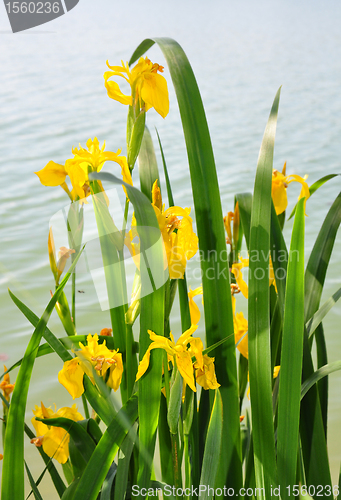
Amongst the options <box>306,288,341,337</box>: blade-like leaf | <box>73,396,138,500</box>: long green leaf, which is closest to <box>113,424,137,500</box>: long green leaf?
<box>73,396,138,500</box>: long green leaf

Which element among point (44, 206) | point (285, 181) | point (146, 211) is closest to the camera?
point (146, 211)

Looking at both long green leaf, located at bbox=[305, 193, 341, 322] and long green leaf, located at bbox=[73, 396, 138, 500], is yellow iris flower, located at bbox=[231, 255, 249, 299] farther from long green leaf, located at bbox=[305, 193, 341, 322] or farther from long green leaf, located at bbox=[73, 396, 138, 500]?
long green leaf, located at bbox=[73, 396, 138, 500]

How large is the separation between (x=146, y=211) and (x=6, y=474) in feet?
0.90

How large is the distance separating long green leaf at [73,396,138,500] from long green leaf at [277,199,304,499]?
0.13m

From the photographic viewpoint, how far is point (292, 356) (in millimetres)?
388

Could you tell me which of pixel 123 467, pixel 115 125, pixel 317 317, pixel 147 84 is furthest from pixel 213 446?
pixel 115 125

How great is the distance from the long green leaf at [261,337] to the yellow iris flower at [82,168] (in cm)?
12

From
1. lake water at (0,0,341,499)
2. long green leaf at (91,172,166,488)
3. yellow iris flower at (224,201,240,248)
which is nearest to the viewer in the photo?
long green leaf at (91,172,166,488)

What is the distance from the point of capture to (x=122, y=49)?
17.6 feet

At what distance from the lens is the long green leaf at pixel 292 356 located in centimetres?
37

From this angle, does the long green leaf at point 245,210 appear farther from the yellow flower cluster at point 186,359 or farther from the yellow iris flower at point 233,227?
the yellow flower cluster at point 186,359

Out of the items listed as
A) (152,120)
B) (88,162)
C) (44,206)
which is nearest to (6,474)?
(88,162)

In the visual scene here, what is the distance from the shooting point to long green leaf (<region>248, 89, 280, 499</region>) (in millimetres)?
396

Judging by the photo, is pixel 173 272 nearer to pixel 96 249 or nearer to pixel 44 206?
pixel 96 249
